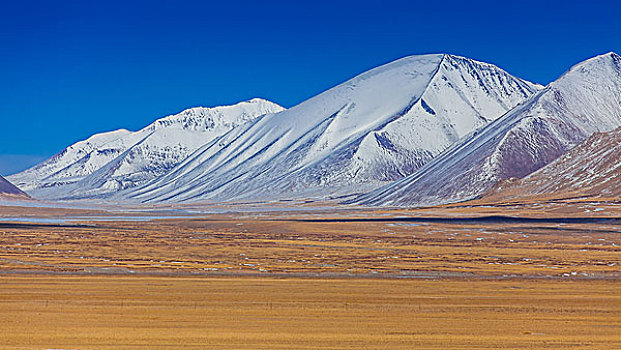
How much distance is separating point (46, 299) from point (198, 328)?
8.60 m

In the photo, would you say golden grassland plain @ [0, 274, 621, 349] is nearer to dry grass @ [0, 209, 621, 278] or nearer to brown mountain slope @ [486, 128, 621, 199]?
dry grass @ [0, 209, 621, 278]

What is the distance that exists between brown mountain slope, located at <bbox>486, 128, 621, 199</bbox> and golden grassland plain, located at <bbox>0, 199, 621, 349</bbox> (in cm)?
8533

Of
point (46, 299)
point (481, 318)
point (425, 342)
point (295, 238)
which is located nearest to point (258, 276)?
point (46, 299)

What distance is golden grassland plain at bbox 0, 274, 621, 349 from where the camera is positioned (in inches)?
951

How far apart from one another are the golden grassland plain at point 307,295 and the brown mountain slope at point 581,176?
280ft

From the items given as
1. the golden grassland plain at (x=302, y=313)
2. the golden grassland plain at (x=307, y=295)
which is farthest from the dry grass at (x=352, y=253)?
the golden grassland plain at (x=302, y=313)

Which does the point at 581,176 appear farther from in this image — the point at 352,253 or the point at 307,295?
the point at 307,295

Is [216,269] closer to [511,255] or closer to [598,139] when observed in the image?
[511,255]


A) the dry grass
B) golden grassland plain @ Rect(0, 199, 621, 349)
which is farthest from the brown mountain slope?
golden grassland plain @ Rect(0, 199, 621, 349)

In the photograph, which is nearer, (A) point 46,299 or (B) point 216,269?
(A) point 46,299

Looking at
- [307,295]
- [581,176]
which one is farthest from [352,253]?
[581,176]

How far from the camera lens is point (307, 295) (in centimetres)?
3422

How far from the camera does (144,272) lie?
42656 millimetres

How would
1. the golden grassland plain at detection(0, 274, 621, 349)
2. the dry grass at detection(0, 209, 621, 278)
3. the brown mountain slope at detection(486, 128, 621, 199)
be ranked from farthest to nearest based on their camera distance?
the brown mountain slope at detection(486, 128, 621, 199)
the dry grass at detection(0, 209, 621, 278)
the golden grassland plain at detection(0, 274, 621, 349)
